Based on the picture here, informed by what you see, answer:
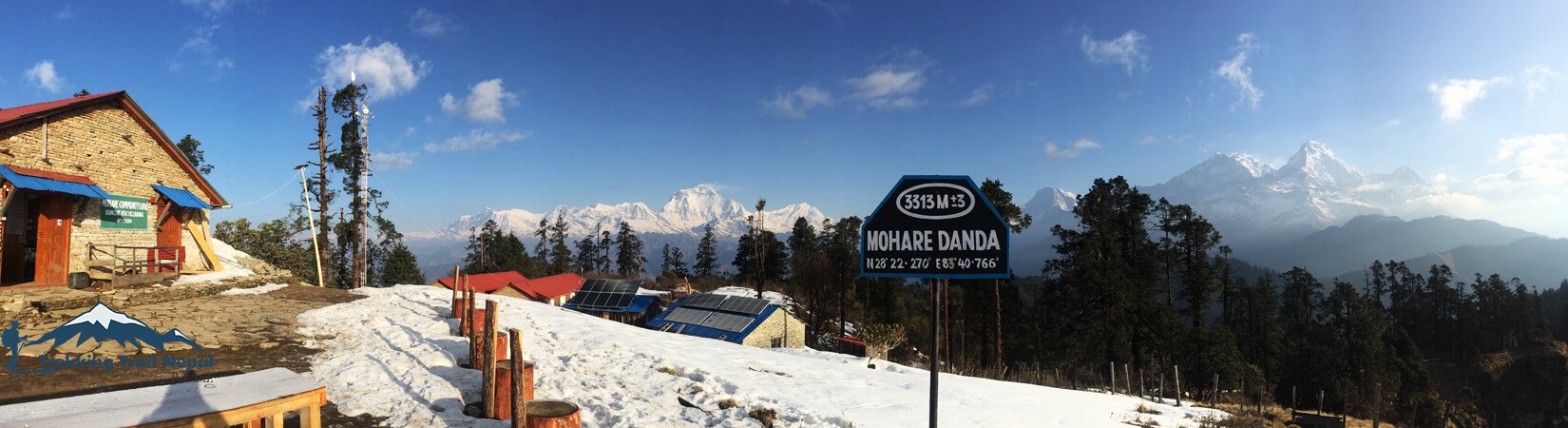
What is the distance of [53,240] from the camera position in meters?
15.5

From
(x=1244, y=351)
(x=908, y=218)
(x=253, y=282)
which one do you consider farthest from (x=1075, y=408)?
(x=1244, y=351)

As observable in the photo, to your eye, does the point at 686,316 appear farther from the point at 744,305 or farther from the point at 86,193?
the point at 86,193

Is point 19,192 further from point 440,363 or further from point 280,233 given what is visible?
point 280,233

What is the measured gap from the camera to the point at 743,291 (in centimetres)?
6669

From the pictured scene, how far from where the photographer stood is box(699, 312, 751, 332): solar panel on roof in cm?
2895

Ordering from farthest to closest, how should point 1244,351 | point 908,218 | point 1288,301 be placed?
point 1288,301, point 1244,351, point 908,218

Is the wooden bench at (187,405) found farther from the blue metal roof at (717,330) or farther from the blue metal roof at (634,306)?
the blue metal roof at (634,306)

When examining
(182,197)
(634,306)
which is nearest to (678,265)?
(634,306)

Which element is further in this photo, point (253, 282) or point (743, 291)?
point (743, 291)

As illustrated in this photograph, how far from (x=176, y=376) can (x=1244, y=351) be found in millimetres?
65666

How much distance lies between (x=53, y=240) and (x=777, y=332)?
82.5ft

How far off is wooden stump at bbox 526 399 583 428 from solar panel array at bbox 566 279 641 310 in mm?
35493

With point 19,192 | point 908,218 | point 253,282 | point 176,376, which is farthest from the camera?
point 253,282

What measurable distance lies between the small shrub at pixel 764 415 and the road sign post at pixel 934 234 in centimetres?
377
